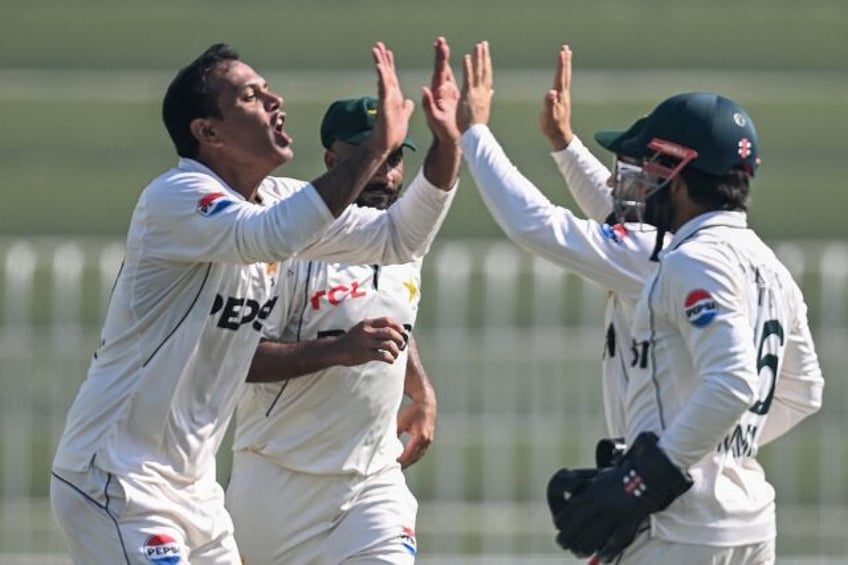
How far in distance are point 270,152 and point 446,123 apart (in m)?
0.47

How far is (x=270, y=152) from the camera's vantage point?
17.4 ft

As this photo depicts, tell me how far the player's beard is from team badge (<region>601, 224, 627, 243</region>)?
1.31 meters

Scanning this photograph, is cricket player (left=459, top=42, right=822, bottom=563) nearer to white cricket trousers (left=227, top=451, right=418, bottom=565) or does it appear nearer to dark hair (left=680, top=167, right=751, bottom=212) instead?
dark hair (left=680, top=167, right=751, bottom=212)

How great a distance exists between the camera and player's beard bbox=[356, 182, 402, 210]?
20.3 ft

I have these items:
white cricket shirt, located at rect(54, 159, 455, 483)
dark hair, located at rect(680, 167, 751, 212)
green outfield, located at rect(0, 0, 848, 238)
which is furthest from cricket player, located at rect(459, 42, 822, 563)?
green outfield, located at rect(0, 0, 848, 238)

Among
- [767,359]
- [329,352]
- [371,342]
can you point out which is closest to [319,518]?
[329,352]

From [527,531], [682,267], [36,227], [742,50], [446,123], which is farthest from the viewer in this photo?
[742,50]

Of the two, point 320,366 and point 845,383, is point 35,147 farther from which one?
point 320,366

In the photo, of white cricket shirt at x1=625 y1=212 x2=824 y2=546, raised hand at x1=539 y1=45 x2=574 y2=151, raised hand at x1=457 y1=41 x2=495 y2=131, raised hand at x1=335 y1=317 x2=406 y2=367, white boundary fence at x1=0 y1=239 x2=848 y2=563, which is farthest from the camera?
white boundary fence at x1=0 y1=239 x2=848 y2=563

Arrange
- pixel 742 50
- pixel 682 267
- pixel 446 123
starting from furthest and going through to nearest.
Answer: pixel 742 50
pixel 446 123
pixel 682 267

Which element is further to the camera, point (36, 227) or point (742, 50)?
point (742, 50)

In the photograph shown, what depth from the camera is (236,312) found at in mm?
5215

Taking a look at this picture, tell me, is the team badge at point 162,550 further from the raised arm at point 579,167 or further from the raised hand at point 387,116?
the raised arm at point 579,167

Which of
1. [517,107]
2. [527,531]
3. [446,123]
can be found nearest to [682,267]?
[446,123]
